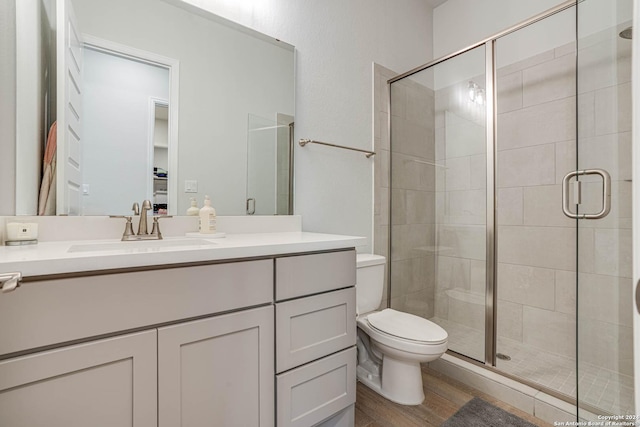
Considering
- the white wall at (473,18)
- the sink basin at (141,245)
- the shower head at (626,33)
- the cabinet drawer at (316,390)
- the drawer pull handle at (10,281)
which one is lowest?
the cabinet drawer at (316,390)

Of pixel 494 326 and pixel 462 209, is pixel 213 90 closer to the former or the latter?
pixel 462 209

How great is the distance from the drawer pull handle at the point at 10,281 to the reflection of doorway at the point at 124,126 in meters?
0.63

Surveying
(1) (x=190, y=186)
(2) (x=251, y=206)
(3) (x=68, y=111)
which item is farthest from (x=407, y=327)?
(3) (x=68, y=111)

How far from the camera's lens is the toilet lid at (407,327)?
155 cm

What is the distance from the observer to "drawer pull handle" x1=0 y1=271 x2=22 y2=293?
2.07 ft

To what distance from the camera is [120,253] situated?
82 centimetres

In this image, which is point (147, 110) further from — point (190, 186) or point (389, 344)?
point (389, 344)

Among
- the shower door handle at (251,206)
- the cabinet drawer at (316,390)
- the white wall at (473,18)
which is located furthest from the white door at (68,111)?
the white wall at (473,18)

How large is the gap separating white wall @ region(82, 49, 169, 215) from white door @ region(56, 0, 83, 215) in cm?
2

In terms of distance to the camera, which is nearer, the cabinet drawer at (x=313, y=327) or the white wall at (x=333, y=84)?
A: the cabinet drawer at (x=313, y=327)

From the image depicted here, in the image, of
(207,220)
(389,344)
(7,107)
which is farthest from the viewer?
(389,344)

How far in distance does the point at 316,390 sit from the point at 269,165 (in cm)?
111

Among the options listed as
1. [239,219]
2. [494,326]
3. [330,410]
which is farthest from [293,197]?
[494,326]

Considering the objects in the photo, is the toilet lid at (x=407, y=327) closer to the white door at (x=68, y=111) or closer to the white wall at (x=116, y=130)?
the white wall at (x=116, y=130)
